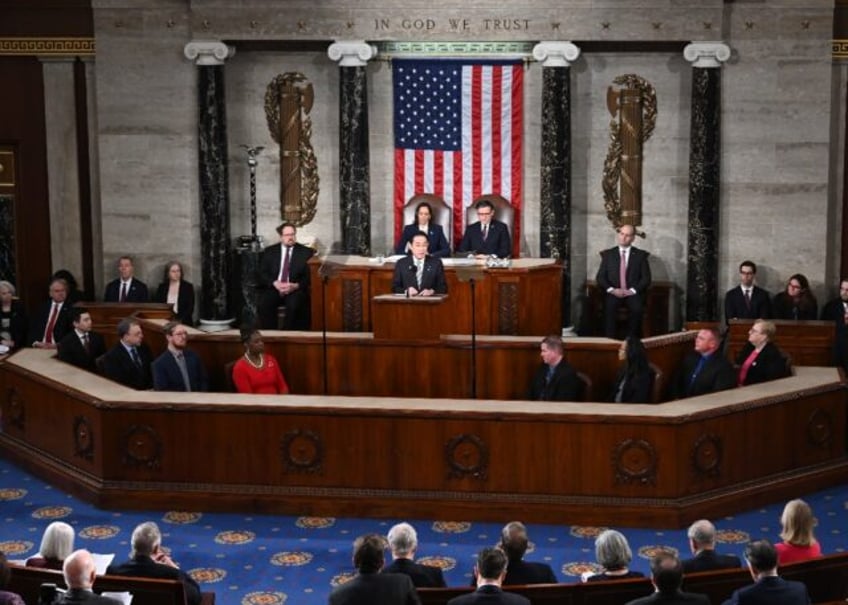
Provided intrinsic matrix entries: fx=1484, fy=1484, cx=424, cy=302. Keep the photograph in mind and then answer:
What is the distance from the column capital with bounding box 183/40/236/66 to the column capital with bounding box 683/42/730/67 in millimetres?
5517

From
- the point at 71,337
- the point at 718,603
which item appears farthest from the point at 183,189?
the point at 718,603

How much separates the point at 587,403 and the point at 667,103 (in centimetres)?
698

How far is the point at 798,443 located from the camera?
41.4ft

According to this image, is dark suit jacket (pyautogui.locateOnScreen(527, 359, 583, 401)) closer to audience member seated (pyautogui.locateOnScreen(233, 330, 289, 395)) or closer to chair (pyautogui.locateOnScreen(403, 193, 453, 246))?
audience member seated (pyautogui.locateOnScreen(233, 330, 289, 395))

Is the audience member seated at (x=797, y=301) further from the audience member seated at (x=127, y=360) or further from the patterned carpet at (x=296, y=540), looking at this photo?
the audience member seated at (x=127, y=360)

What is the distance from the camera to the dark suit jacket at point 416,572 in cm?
852

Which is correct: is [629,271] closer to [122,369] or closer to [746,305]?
[746,305]

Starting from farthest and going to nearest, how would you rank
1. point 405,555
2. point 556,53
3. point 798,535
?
point 556,53, point 798,535, point 405,555

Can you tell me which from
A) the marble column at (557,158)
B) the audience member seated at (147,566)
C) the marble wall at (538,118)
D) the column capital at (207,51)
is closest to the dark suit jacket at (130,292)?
the marble wall at (538,118)

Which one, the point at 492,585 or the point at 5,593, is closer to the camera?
the point at 5,593

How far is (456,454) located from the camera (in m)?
11.9

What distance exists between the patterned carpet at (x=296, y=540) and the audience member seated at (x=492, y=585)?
2.71m

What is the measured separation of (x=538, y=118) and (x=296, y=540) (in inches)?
323

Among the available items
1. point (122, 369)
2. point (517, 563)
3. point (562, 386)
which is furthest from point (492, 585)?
point (122, 369)
